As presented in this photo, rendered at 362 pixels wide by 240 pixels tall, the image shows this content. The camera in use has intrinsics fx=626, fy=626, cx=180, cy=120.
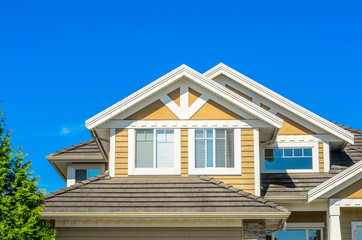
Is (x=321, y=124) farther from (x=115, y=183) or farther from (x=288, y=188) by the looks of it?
(x=115, y=183)

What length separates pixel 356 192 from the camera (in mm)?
19078

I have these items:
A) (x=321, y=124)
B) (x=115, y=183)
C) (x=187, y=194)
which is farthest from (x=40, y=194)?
(x=321, y=124)

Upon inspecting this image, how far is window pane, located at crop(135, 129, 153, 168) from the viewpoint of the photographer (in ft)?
64.7

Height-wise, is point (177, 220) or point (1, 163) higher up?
point (1, 163)

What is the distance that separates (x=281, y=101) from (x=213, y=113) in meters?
3.31

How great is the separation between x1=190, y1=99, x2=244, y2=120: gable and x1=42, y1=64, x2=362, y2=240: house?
0.03m

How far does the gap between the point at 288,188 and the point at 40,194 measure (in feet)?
27.6

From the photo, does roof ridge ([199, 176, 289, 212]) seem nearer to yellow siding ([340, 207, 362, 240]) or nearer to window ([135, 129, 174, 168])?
window ([135, 129, 174, 168])

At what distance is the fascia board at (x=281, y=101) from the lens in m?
21.6

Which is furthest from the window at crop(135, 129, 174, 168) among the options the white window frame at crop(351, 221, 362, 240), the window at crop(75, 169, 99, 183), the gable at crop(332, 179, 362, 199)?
the window at crop(75, 169, 99, 183)

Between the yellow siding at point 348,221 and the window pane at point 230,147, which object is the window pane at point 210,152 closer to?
the window pane at point 230,147

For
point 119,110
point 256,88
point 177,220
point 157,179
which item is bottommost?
point 177,220

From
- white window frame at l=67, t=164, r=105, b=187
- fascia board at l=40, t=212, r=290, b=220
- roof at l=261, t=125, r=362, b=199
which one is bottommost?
fascia board at l=40, t=212, r=290, b=220

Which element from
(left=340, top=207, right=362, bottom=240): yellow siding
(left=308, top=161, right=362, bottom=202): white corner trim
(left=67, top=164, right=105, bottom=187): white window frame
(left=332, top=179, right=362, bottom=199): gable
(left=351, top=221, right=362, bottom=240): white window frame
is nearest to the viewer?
(left=308, top=161, right=362, bottom=202): white corner trim
